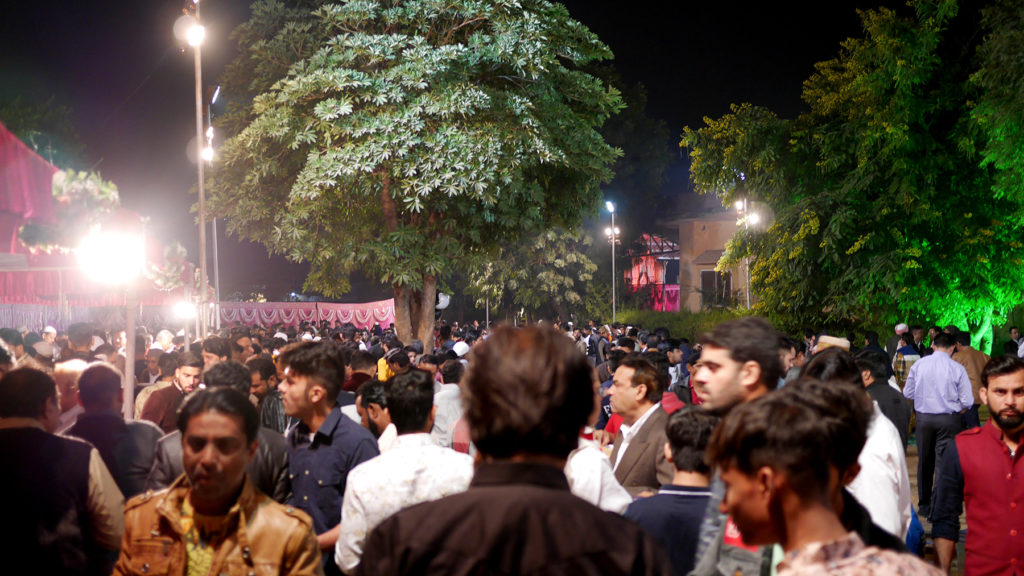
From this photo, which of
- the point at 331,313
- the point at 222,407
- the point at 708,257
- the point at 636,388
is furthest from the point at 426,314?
the point at 708,257

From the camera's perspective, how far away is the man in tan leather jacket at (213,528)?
9.12 ft

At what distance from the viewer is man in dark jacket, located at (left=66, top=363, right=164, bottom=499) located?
16.2 ft

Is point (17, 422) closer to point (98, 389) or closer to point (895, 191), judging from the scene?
point (98, 389)

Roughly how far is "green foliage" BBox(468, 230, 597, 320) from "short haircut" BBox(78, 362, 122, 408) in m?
38.4

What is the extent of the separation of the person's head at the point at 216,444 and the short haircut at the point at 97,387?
2.15 meters

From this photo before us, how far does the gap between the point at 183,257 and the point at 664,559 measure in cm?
1382

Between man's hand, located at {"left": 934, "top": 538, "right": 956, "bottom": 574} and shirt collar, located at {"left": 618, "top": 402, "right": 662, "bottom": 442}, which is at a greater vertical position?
shirt collar, located at {"left": 618, "top": 402, "right": 662, "bottom": 442}

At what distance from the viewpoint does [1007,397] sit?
4449mm

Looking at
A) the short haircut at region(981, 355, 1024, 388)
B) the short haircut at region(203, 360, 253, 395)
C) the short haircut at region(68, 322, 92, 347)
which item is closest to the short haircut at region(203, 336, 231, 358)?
the short haircut at region(68, 322, 92, 347)

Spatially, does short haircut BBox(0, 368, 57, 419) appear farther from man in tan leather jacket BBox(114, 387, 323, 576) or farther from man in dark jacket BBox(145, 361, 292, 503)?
man in tan leather jacket BBox(114, 387, 323, 576)

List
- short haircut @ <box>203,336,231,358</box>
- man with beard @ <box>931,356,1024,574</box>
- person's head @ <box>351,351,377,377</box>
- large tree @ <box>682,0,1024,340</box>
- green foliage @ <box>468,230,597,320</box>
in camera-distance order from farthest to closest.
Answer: green foliage @ <box>468,230,597,320</box> < large tree @ <box>682,0,1024,340</box> < person's head @ <box>351,351,377,377</box> < short haircut @ <box>203,336,231,358</box> < man with beard @ <box>931,356,1024,574</box>

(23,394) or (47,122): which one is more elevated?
(47,122)

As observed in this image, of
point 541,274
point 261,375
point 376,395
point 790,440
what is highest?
point 541,274

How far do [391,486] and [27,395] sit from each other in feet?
5.82
